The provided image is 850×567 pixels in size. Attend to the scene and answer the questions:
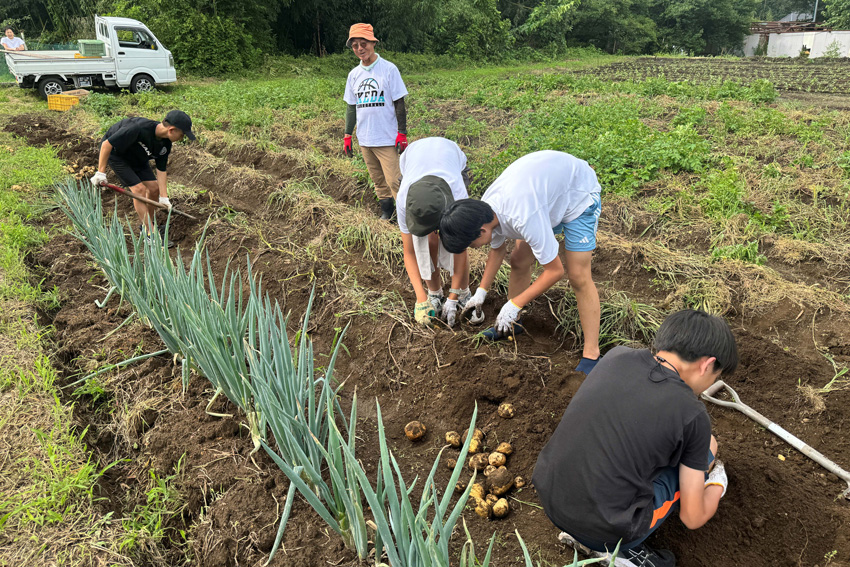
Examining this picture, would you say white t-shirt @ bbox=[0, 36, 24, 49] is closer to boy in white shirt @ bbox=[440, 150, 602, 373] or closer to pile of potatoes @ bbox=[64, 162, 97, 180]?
pile of potatoes @ bbox=[64, 162, 97, 180]

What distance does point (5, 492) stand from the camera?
2.00 meters

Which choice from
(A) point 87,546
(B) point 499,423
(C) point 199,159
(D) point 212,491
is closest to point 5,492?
(A) point 87,546

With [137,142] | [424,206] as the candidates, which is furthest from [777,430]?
[137,142]

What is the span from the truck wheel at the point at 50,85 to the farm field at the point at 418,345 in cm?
609

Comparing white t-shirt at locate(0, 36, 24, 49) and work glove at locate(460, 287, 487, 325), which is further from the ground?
white t-shirt at locate(0, 36, 24, 49)

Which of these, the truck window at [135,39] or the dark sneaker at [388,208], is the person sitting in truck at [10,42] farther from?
the dark sneaker at [388,208]

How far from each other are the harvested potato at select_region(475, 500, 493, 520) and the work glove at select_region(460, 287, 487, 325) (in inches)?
46.1

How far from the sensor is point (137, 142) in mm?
4121

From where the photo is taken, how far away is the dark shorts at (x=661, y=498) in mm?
1699

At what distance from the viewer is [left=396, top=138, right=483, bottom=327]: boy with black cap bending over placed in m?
2.50

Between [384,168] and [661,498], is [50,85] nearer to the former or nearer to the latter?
[384,168]

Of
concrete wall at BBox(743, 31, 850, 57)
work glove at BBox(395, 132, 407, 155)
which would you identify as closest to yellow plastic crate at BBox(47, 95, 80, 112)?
work glove at BBox(395, 132, 407, 155)

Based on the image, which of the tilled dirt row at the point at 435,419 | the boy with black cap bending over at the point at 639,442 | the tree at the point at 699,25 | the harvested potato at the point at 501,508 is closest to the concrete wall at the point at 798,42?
the tree at the point at 699,25

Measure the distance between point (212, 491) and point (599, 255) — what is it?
3.04 m
